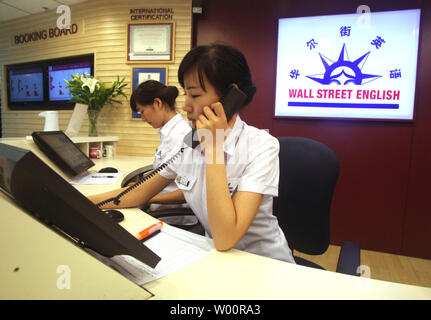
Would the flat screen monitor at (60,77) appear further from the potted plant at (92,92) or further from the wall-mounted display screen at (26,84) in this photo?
the potted plant at (92,92)

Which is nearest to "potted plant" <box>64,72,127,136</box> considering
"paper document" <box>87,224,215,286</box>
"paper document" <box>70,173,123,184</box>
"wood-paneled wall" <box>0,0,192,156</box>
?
"wood-paneled wall" <box>0,0,192,156</box>

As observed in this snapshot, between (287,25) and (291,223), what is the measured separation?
216cm

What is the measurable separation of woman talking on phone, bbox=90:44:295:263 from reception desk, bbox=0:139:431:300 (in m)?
0.13

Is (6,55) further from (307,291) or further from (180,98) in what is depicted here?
(307,291)

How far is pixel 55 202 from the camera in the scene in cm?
44

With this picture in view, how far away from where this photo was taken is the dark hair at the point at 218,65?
0.93m

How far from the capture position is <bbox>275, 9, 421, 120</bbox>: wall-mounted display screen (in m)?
2.35

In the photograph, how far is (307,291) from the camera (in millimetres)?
589

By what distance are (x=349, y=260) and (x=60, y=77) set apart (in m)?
3.61

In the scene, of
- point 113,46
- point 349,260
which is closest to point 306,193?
point 349,260

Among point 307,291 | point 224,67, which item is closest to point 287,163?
point 224,67

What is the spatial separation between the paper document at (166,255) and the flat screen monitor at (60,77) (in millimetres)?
2913

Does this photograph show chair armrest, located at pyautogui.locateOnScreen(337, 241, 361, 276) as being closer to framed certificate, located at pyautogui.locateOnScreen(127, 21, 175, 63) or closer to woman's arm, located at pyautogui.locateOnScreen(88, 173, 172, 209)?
woman's arm, located at pyautogui.locateOnScreen(88, 173, 172, 209)

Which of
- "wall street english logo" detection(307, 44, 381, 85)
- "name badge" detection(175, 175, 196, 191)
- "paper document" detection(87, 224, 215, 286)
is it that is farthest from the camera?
"wall street english logo" detection(307, 44, 381, 85)
